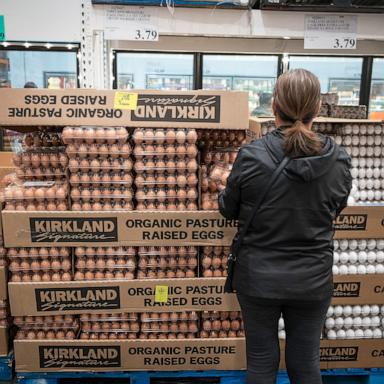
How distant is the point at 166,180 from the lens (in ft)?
7.20

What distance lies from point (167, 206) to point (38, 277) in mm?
815

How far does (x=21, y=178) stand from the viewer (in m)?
2.29

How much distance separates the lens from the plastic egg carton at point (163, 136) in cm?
215

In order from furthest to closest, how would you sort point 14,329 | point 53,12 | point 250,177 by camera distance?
1. point 53,12
2. point 14,329
3. point 250,177

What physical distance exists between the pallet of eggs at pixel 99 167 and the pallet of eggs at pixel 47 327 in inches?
26.1

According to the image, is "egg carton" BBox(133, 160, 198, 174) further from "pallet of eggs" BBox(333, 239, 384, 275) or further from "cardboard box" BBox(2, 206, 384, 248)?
"pallet of eggs" BBox(333, 239, 384, 275)

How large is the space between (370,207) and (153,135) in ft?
4.20

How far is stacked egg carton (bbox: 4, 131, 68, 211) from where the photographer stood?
2.19 metres

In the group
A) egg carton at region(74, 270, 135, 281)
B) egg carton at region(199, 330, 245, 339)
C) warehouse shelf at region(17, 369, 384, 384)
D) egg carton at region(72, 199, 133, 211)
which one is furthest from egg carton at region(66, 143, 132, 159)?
warehouse shelf at region(17, 369, 384, 384)

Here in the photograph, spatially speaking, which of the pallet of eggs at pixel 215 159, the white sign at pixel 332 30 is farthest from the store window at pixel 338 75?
the pallet of eggs at pixel 215 159

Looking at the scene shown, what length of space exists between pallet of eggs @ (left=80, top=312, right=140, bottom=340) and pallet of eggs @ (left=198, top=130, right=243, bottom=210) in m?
0.78


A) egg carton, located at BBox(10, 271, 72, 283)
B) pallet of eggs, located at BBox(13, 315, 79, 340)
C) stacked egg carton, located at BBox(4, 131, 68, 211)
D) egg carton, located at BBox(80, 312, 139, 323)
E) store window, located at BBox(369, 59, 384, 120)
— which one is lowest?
pallet of eggs, located at BBox(13, 315, 79, 340)

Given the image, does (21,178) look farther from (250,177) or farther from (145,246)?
(250,177)

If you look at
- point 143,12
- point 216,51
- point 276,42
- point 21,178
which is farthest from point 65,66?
point 21,178
